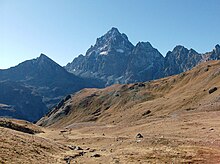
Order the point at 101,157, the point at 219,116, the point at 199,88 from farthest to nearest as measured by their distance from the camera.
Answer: the point at 199,88 < the point at 219,116 < the point at 101,157

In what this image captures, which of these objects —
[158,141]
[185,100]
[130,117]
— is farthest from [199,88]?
[158,141]

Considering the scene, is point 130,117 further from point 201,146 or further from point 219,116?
point 201,146

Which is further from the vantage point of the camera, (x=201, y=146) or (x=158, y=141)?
(x=158, y=141)

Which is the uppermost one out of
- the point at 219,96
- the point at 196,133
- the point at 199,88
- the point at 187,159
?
the point at 199,88

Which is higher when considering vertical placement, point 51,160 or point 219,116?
point 219,116

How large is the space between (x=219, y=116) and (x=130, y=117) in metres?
75.9

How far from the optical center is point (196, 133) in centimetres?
6912

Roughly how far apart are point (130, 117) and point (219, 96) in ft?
160

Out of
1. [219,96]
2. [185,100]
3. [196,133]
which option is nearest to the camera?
[196,133]

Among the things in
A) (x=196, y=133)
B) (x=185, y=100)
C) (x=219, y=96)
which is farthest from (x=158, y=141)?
(x=185, y=100)

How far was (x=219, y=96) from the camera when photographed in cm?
13012

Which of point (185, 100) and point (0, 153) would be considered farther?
point (185, 100)

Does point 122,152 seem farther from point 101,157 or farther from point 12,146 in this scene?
point 12,146

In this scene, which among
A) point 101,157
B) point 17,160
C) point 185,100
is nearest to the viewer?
point 17,160
